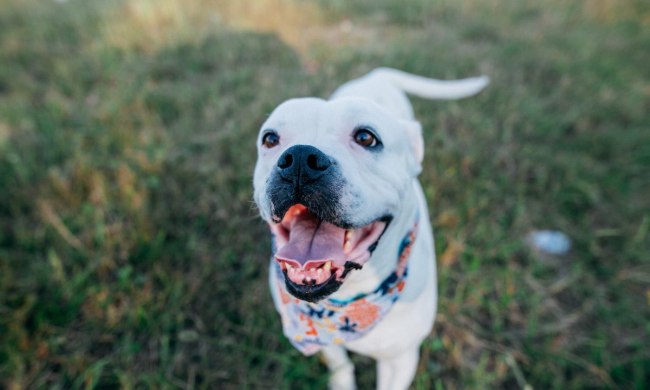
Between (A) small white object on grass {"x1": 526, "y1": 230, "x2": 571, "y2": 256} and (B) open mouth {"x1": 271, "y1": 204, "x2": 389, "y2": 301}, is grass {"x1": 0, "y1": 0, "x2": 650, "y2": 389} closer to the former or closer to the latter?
(A) small white object on grass {"x1": 526, "y1": 230, "x2": 571, "y2": 256}

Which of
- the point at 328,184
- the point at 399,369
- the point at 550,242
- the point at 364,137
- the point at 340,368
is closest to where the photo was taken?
the point at 328,184

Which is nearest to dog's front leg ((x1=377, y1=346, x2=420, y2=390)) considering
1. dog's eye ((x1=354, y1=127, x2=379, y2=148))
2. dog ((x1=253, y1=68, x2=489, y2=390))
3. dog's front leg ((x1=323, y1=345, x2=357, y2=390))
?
dog ((x1=253, y1=68, x2=489, y2=390))

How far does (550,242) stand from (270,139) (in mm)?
2137

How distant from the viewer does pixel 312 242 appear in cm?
138

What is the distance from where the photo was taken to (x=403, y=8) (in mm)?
5891

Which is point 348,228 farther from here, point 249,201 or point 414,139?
point 249,201

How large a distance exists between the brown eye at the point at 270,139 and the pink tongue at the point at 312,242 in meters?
0.32

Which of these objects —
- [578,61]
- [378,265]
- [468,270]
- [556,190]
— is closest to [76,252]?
[378,265]

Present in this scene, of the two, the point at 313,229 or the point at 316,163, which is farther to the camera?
the point at 313,229

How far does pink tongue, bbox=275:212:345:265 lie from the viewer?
1.34 meters

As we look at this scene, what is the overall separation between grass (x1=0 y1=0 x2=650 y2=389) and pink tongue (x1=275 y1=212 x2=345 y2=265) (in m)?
0.90

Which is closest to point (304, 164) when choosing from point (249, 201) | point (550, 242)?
point (249, 201)

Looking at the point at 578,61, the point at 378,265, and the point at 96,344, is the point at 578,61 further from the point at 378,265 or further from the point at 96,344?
the point at 96,344

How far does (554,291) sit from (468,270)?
532 mm
